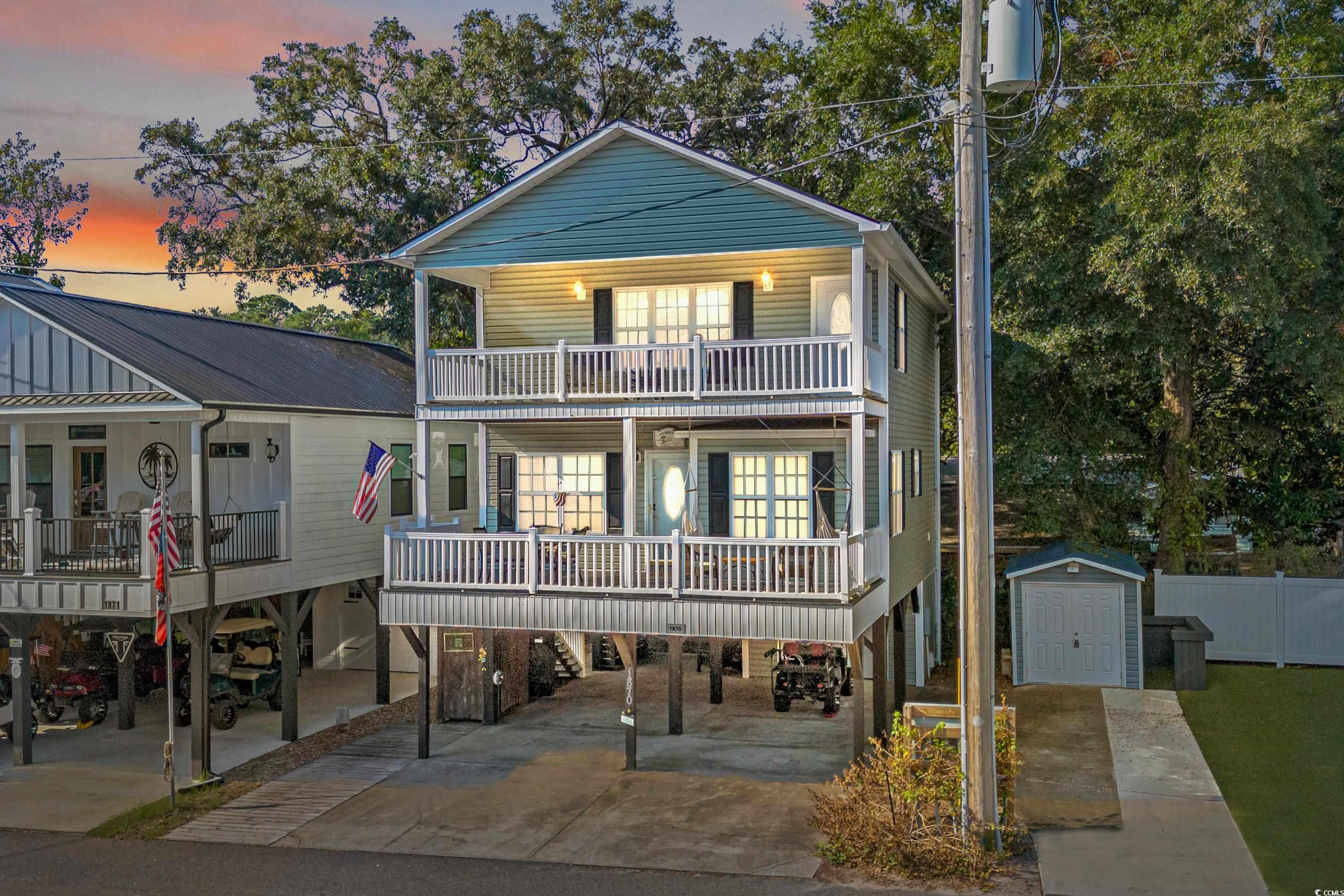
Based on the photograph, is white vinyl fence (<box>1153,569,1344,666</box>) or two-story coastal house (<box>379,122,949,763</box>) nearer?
two-story coastal house (<box>379,122,949,763</box>)

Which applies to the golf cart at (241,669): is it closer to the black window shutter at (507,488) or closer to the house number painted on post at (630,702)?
the black window shutter at (507,488)

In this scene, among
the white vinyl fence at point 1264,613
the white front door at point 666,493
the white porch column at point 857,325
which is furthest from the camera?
the white vinyl fence at point 1264,613

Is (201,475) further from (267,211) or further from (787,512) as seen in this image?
(267,211)

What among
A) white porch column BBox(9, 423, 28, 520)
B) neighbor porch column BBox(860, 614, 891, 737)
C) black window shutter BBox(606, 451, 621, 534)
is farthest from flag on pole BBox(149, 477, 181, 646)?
neighbor porch column BBox(860, 614, 891, 737)

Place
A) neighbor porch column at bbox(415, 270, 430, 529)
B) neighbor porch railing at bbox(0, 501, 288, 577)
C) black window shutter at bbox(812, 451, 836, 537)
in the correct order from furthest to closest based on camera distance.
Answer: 1. black window shutter at bbox(812, 451, 836, 537)
2. neighbor porch column at bbox(415, 270, 430, 529)
3. neighbor porch railing at bbox(0, 501, 288, 577)

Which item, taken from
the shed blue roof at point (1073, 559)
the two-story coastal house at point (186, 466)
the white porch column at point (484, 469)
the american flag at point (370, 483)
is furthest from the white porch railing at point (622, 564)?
the shed blue roof at point (1073, 559)

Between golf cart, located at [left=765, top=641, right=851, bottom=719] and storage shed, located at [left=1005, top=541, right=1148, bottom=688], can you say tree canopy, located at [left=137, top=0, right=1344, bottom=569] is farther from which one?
golf cart, located at [left=765, top=641, right=851, bottom=719]

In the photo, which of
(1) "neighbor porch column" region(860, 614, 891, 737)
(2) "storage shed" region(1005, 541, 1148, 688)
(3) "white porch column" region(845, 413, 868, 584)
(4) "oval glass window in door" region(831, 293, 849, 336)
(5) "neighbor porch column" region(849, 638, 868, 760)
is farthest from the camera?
(2) "storage shed" region(1005, 541, 1148, 688)

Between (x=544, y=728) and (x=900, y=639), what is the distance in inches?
Result: 241

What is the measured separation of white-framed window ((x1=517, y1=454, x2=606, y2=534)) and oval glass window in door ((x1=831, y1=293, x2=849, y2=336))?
4492 millimetres

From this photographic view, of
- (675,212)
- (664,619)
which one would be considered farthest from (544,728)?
(675,212)

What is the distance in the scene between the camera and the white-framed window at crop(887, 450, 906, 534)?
17.5 meters

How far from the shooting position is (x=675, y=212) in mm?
15906

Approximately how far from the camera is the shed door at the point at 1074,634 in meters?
20.0
